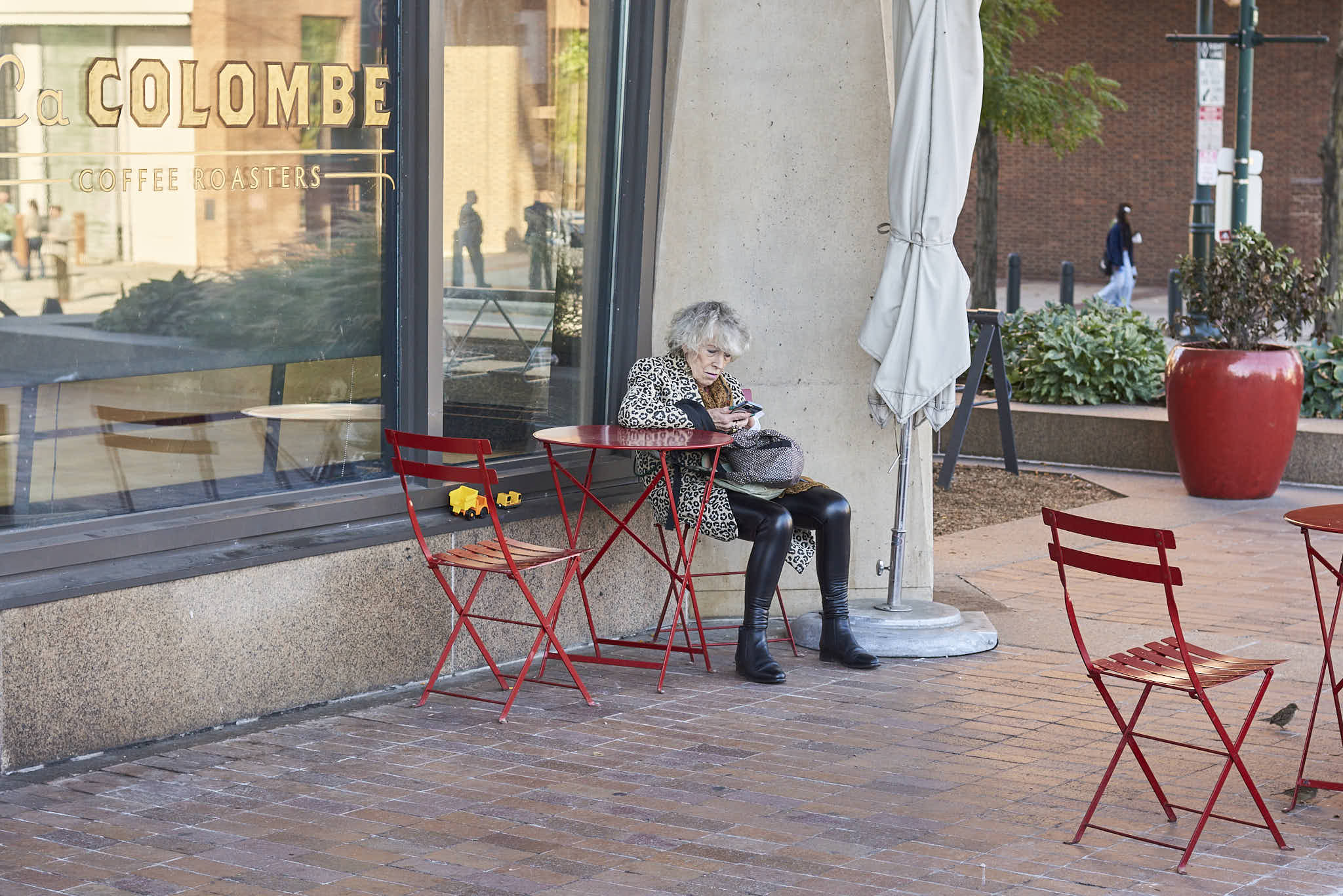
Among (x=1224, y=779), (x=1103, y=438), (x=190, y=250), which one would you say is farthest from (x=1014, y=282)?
(x=1224, y=779)

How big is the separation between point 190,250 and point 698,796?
249 centimetres

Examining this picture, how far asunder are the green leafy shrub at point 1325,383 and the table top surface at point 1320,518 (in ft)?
22.8

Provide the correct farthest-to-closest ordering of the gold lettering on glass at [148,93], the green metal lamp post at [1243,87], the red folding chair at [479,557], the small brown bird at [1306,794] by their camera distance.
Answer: the green metal lamp post at [1243,87], the red folding chair at [479,557], the gold lettering on glass at [148,93], the small brown bird at [1306,794]

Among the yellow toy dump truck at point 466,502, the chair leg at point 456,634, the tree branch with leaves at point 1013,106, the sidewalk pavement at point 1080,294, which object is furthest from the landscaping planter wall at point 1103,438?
the sidewalk pavement at point 1080,294

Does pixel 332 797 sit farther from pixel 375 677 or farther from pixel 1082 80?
pixel 1082 80

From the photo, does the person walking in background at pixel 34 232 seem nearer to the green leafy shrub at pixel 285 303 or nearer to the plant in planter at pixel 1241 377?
the green leafy shrub at pixel 285 303

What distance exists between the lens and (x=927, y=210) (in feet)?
21.9

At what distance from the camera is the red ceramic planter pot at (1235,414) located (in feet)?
33.6

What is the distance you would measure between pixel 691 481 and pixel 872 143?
1.73m

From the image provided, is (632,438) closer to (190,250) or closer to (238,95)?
(190,250)

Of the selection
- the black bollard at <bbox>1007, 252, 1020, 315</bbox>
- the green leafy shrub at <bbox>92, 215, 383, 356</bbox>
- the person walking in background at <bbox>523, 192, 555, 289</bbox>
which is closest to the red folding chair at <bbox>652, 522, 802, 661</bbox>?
the person walking in background at <bbox>523, 192, 555, 289</bbox>

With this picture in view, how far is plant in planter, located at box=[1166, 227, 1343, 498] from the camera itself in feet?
33.7

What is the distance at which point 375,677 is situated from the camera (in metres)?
6.21

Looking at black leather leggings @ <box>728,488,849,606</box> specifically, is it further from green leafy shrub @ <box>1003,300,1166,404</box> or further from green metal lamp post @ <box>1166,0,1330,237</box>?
green metal lamp post @ <box>1166,0,1330,237</box>
